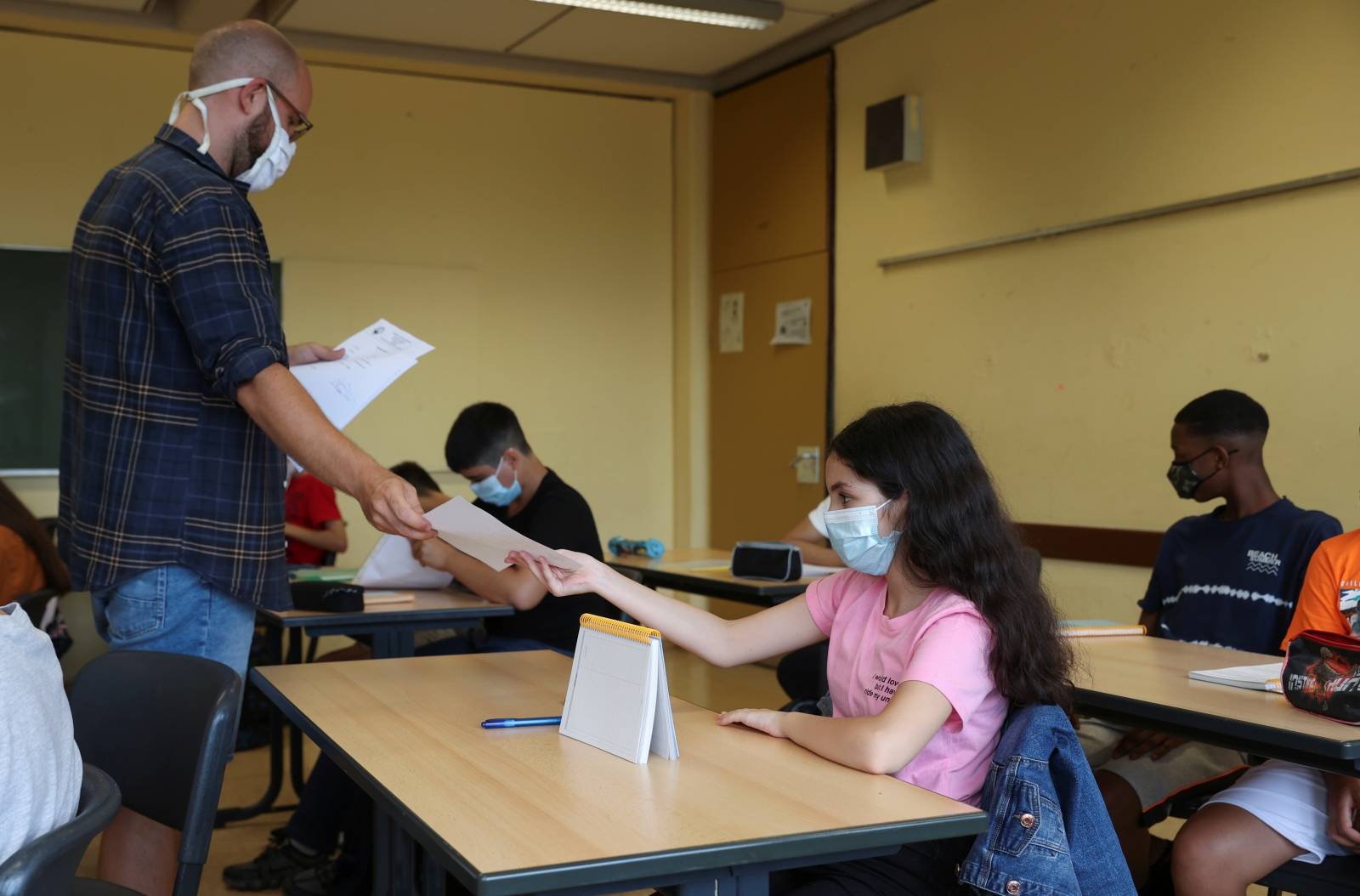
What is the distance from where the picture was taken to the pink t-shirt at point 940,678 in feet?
5.51

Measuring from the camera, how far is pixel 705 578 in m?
3.79

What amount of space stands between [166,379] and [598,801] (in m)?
1.08

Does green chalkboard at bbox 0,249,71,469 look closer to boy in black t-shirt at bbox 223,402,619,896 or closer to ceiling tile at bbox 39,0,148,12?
ceiling tile at bbox 39,0,148,12

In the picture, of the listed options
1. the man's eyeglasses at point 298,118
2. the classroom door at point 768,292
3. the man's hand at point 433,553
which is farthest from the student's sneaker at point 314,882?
the classroom door at point 768,292

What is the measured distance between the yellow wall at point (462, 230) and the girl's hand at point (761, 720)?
440cm

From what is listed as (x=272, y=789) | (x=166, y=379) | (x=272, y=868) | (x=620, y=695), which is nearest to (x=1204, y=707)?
(x=620, y=695)

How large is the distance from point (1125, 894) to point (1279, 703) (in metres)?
0.64

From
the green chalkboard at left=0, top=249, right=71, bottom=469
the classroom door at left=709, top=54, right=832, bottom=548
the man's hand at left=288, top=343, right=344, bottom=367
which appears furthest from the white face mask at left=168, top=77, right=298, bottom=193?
the classroom door at left=709, top=54, right=832, bottom=548

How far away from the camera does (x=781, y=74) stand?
6.14 m

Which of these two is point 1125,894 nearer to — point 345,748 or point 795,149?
point 345,748

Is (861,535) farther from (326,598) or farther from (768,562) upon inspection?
(768,562)

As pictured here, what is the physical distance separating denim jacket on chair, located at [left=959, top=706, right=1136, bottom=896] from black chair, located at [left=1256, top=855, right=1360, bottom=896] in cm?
65

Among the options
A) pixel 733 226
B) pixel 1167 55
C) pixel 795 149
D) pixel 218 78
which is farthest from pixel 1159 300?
pixel 218 78

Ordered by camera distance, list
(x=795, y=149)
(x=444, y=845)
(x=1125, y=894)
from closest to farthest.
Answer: (x=444, y=845), (x=1125, y=894), (x=795, y=149)
